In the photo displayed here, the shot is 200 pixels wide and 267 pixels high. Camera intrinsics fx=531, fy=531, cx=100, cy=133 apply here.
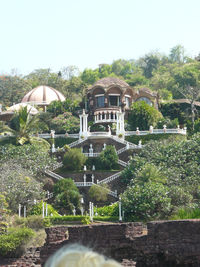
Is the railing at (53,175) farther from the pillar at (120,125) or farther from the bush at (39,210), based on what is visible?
the pillar at (120,125)

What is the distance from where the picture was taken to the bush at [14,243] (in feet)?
63.6

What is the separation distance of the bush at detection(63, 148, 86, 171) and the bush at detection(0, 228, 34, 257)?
58.2 ft

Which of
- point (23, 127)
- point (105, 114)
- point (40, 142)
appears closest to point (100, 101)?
point (105, 114)

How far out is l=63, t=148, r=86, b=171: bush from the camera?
129 ft

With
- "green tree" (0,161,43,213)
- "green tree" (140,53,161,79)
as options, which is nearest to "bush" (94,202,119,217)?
"green tree" (0,161,43,213)

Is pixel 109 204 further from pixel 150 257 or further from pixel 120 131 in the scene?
pixel 150 257

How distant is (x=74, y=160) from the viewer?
3944cm

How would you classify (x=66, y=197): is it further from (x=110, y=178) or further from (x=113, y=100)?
(x=113, y=100)

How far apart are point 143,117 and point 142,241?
34.4 meters

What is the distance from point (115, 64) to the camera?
93.1 m

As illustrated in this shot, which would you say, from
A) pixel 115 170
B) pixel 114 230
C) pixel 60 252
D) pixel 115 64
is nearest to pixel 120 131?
pixel 115 170

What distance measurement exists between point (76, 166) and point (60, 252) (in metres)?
36.0

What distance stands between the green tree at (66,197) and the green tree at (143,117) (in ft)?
37.1

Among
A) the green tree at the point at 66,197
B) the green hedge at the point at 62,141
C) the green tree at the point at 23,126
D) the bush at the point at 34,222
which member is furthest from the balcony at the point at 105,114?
the bush at the point at 34,222
